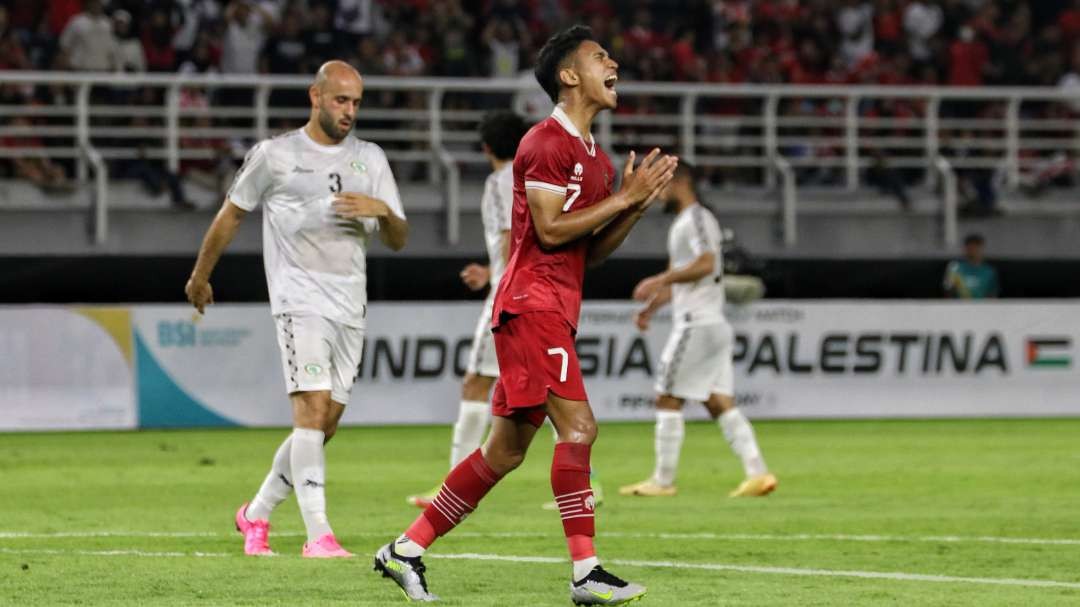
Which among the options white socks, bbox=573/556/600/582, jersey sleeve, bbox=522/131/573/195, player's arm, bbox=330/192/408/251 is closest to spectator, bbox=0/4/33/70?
player's arm, bbox=330/192/408/251

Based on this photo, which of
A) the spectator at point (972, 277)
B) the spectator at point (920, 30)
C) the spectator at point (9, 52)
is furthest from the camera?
the spectator at point (920, 30)

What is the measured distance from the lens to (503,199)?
11766 millimetres

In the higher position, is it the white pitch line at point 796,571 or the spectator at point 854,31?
the spectator at point 854,31

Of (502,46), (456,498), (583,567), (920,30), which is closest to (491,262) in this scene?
(456,498)

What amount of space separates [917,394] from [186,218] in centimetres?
865

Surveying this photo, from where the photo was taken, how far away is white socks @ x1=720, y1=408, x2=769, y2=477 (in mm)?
12898

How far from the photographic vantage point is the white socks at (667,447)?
13.0 m

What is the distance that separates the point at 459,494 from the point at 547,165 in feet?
4.41

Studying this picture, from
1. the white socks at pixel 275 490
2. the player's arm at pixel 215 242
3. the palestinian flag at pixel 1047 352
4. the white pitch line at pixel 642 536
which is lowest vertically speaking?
the palestinian flag at pixel 1047 352

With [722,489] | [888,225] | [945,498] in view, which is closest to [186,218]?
[888,225]

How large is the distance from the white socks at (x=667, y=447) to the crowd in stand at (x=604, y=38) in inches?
468

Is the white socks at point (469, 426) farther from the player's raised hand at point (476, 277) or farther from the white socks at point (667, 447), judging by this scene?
the white socks at point (667, 447)

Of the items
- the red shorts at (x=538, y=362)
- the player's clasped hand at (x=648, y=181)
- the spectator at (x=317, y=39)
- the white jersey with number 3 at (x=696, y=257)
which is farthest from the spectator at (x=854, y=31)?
the red shorts at (x=538, y=362)

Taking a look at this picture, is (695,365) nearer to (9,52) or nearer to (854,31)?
(9,52)
